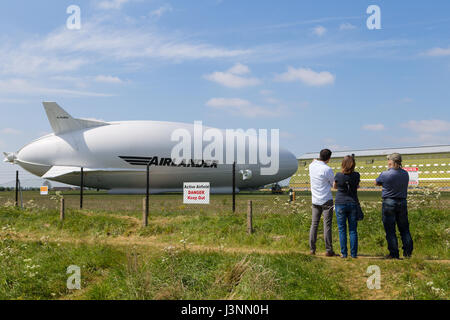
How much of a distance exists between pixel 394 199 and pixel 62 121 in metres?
35.8

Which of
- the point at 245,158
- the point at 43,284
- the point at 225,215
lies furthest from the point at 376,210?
the point at 245,158

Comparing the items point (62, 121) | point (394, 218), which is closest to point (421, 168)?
point (62, 121)

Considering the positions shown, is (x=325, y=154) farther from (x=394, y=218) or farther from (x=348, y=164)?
(x=394, y=218)

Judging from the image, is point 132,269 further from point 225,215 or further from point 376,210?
point 376,210

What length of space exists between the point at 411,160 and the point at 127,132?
43980 millimetres

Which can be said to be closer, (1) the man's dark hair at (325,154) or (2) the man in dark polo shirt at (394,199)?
(2) the man in dark polo shirt at (394,199)

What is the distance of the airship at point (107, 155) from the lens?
1534 inches

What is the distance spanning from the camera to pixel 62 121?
3978 cm

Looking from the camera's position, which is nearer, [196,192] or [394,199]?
[394,199]

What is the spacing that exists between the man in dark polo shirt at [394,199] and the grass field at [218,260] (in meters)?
0.50

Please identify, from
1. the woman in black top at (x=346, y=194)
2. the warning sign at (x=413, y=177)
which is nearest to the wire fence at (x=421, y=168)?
the warning sign at (x=413, y=177)

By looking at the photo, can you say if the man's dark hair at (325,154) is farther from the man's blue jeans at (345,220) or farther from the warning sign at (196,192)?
the warning sign at (196,192)

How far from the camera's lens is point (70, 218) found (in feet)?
55.1

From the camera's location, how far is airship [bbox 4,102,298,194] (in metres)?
39.0
